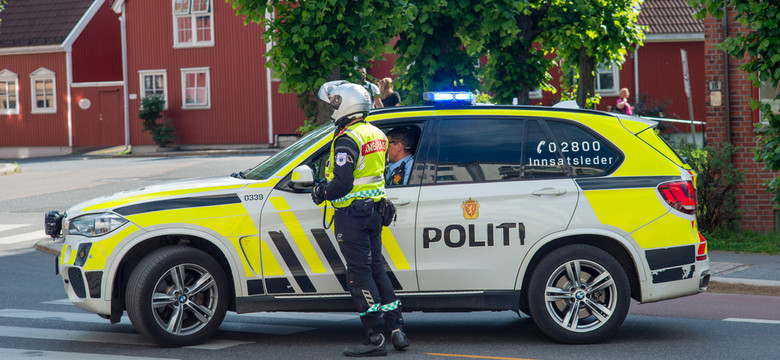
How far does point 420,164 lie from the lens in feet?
22.6

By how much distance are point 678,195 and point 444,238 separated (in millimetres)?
1731

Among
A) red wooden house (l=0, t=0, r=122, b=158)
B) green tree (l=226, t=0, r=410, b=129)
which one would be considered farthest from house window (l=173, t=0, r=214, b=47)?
green tree (l=226, t=0, r=410, b=129)

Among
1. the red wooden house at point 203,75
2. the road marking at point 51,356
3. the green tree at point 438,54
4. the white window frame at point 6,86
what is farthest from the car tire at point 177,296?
the white window frame at point 6,86

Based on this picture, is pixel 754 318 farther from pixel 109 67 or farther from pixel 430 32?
pixel 109 67

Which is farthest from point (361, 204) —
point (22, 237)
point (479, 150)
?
point (22, 237)

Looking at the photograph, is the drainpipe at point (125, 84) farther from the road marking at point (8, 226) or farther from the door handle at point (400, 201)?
the door handle at point (400, 201)

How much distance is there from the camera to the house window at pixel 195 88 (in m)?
38.9

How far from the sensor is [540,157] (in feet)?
22.9

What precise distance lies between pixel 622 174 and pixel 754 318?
7.44 feet

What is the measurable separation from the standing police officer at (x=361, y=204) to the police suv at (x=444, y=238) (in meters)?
0.24

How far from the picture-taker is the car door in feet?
22.1

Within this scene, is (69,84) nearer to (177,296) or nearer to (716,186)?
(716,186)

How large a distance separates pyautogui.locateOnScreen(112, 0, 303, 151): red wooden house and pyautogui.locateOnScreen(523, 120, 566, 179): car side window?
30695 mm

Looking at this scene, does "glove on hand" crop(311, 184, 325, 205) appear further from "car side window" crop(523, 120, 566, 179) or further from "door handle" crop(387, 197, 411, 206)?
"car side window" crop(523, 120, 566, 179)
